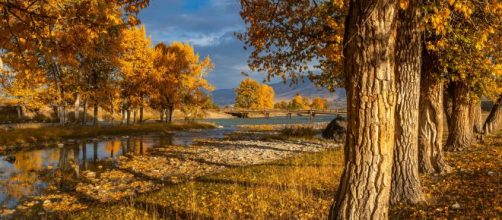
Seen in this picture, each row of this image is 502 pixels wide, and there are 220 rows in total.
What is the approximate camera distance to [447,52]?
1323 cm

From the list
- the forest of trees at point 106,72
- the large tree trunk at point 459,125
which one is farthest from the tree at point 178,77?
the large tree trunk at point 459,125

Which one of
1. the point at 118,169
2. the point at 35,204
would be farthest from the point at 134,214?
the point at 118,169

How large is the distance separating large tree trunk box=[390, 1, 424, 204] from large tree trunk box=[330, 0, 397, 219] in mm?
3666

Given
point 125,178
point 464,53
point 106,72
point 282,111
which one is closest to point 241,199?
point 125,178

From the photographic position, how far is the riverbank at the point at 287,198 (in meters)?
8.70

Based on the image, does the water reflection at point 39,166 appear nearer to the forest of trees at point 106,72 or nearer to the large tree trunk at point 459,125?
the forest of trees at point 106,72

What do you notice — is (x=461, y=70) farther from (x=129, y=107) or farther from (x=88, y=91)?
(x=129, y=107)

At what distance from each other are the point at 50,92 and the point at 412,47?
40203 millimetres

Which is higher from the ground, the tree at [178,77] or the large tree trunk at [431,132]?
the tree at [178,77]

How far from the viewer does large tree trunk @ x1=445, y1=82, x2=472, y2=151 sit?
19517 millimetres

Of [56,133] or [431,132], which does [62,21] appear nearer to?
[431,132]

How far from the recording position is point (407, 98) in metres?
9.45

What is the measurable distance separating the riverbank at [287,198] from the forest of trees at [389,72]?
1072 mm

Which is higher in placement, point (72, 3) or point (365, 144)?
point (72, 3)
